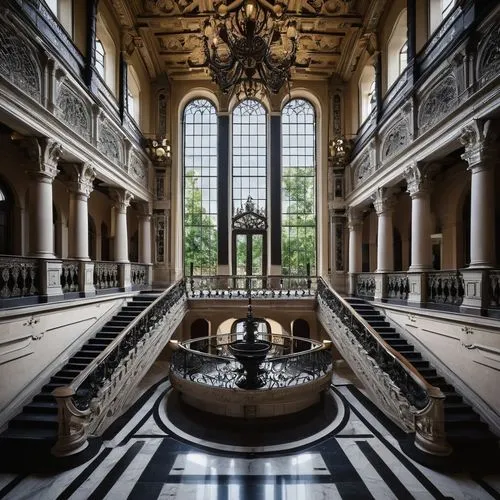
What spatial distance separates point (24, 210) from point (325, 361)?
9.25m

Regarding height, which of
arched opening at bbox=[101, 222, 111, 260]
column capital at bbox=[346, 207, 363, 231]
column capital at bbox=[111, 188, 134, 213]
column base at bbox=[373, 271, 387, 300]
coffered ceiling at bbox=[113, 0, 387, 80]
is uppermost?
coffered ceiling at bbox=[113, 0, 387, 80]

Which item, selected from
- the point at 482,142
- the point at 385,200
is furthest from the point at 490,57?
the point at 385,200

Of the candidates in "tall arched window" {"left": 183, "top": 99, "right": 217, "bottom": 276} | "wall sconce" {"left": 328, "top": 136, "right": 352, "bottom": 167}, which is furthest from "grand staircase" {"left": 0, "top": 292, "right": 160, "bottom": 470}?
"wall sconce" {"left": 328, "top": 136, "right": 352, "bottom": 167}

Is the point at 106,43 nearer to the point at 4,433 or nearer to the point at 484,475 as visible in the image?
the point at 4,433

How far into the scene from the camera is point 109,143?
10031 mm

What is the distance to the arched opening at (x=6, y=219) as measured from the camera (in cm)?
891

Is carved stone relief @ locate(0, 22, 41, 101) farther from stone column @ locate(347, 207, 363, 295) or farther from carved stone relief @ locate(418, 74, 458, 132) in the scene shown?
stone column @ locate(347, 207, 363, 295)

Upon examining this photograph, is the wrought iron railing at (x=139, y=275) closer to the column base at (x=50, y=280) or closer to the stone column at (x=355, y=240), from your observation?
the column base at (x=50, y=280)

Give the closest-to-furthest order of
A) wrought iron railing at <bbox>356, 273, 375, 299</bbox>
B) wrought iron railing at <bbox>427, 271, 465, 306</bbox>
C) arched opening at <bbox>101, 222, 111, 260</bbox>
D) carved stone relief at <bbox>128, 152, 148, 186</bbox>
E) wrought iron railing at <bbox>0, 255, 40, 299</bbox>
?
wrought iron railing at <bbox>0, 255, 40, 299</bbox>
wrought iron railing at <bbox>427, 271, 465, 306</bbox>
wrought iron railing at <bbox>356, 273, 375, 299</bbox>
carved stone relief at <bbox>128, 152, 148, 186</bbox>
arched opening at <bbox>101, 222, 111, 260</bbox>

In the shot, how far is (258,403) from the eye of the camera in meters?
6.60

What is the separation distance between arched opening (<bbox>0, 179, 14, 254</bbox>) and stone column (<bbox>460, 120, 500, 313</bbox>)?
11.2m

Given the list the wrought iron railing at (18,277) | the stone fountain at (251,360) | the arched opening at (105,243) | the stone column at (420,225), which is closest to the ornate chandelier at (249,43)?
the stone column at (420,225)

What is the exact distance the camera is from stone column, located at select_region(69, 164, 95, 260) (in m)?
8.22

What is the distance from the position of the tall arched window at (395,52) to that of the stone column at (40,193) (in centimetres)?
1018
